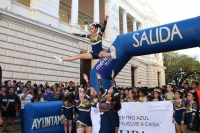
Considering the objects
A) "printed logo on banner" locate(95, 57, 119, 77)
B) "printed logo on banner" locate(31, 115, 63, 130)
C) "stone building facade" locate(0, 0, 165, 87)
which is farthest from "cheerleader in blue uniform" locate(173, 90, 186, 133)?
"stone building facade" locate(0, 0, 165, 87)

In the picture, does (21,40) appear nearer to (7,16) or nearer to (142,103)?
(7,16)

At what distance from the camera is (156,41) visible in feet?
23.3

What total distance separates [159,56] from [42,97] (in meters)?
32.1

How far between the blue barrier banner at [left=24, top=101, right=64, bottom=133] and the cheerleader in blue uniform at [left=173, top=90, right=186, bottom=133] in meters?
4.48

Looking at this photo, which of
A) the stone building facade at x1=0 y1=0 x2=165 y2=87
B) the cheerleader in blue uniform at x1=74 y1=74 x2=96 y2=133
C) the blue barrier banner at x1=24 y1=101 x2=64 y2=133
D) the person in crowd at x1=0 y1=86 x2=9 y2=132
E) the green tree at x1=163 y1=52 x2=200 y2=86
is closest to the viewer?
the cheerleader in blue uniform at x1=74 y1=74 x2=96 y2=133

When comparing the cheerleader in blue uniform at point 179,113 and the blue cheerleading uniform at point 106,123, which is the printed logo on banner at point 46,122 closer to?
the blue cheerleading uniform at point 106,123

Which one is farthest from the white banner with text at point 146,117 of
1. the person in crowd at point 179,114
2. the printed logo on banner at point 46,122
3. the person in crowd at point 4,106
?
the person in crowd at point 4,106

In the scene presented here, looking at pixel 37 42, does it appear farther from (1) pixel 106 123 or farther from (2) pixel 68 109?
(1) pixel 106 123

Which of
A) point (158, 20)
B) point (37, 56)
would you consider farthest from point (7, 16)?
point (158, 20)

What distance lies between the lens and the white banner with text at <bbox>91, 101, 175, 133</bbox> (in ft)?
22.3

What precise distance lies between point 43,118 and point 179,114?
487 cm

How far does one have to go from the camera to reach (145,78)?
102ft

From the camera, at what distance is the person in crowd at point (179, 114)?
6.26 metres

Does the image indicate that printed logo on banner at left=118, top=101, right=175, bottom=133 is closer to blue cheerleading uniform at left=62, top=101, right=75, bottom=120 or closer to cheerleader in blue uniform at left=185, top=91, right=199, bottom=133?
cheerleader in blue uniform at left=185, top=91, right=199, bottom=133
